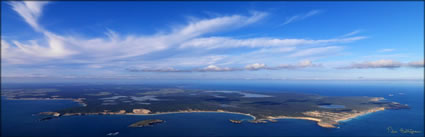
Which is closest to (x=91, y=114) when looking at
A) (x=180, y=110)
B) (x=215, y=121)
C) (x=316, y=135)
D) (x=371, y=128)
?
(x=180, y=110)

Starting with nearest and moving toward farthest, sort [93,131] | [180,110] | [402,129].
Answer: [93,131]
[402,129]
[180,110]

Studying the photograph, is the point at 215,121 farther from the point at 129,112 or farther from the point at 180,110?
the point at 129,112

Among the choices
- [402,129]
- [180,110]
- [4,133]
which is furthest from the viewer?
[180,110]

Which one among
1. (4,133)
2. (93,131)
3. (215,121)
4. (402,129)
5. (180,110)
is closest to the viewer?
(4,133)

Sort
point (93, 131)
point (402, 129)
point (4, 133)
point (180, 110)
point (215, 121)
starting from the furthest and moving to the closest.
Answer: point (180, 110)
point (215, 121)
point (402, 129)
point (93, 131)
point (4, 133)

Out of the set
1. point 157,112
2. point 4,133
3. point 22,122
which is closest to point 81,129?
point 4,133

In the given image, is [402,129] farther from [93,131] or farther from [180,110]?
[93,131]

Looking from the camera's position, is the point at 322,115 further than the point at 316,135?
Yes

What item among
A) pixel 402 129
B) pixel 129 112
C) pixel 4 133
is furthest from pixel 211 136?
pixel 402 129

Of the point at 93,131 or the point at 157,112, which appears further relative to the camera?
the point at 157,112
